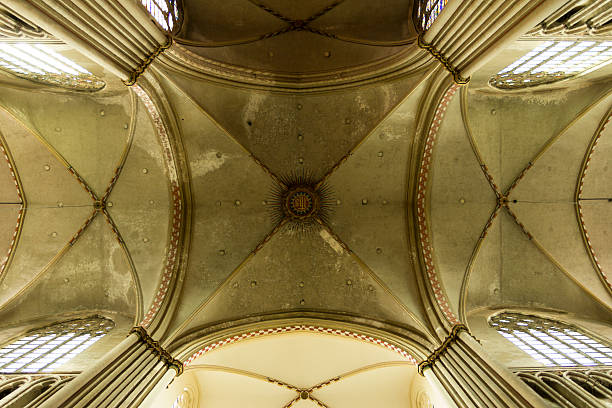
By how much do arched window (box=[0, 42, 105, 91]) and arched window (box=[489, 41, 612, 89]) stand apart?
8.82 meters

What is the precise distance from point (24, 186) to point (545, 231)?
566 inches

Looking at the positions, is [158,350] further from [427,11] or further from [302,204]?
[427,11]

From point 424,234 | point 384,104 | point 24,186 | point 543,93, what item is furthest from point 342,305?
point 24,186

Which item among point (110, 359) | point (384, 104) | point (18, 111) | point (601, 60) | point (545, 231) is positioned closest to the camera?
A: point (110, 359)

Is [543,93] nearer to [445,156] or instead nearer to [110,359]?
[445,156]

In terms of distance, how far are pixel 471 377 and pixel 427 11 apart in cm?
765

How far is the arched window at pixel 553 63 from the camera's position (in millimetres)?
5969

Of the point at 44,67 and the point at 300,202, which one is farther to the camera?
the point at 300,202

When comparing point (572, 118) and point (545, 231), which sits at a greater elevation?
point (572, 118)

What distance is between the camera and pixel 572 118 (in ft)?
26.8

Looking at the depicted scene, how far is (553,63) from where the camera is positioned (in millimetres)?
6672

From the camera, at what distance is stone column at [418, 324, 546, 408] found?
480 centimetres

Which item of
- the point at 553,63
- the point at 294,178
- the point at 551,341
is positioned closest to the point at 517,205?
the point at 551,341

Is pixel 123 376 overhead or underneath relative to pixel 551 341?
underneath
